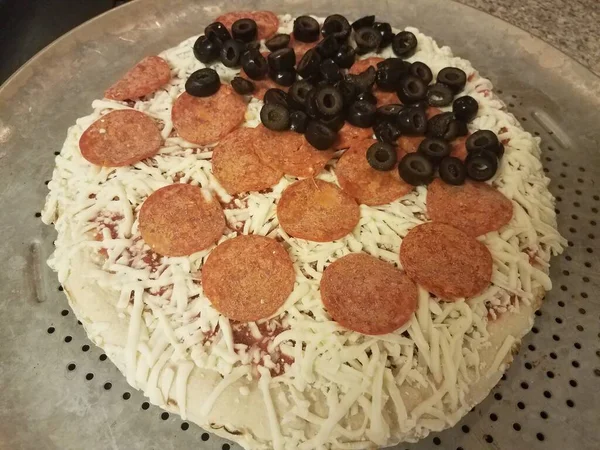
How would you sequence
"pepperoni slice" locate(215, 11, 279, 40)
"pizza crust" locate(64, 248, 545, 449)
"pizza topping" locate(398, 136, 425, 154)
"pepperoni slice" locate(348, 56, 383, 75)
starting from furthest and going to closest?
"pepperoni slice" locate(215, 11, 279, 40)
"pepperoni slice" locate(348, 56, 383, 75)
"pizza topping" locate(398, 136, 425, 154)
"pizza crust" locate(64, 248, 545, 449)

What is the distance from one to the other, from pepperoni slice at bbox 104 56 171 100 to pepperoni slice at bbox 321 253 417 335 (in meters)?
1.10

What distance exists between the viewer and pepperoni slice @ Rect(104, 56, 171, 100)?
6.81 ft

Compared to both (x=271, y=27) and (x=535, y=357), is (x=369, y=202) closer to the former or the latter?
(x=535, y=357)

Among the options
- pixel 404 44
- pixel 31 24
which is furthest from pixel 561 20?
pixel 31 24

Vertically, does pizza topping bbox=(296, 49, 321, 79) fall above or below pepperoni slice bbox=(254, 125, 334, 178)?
above

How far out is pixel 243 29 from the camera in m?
2.18

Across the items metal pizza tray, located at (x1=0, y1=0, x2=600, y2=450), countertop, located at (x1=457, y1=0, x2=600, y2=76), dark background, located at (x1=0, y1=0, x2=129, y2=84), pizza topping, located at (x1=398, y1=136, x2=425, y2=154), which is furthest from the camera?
countertop, located at (x1=457, y1=0, x2=600, y2=76)

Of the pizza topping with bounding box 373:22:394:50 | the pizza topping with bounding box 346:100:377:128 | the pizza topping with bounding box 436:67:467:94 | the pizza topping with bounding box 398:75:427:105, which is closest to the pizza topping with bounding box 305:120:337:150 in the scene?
the pizza topping with bounding box 346:100:377:128

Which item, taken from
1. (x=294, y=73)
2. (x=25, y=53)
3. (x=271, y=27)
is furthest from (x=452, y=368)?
(x=25, y=53)

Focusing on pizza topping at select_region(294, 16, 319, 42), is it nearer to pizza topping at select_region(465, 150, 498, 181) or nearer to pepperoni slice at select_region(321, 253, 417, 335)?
pizza topping at select_region(465, 150, 498, 181)

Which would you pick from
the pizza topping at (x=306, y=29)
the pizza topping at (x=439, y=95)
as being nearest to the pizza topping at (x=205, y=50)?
the pizza topping at (x=306, y=29)

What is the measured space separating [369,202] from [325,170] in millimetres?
226

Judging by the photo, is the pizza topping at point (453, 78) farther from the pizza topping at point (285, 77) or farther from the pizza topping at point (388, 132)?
the pizza topping at point (285, 77)

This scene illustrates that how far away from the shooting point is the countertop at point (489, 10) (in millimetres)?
2619
